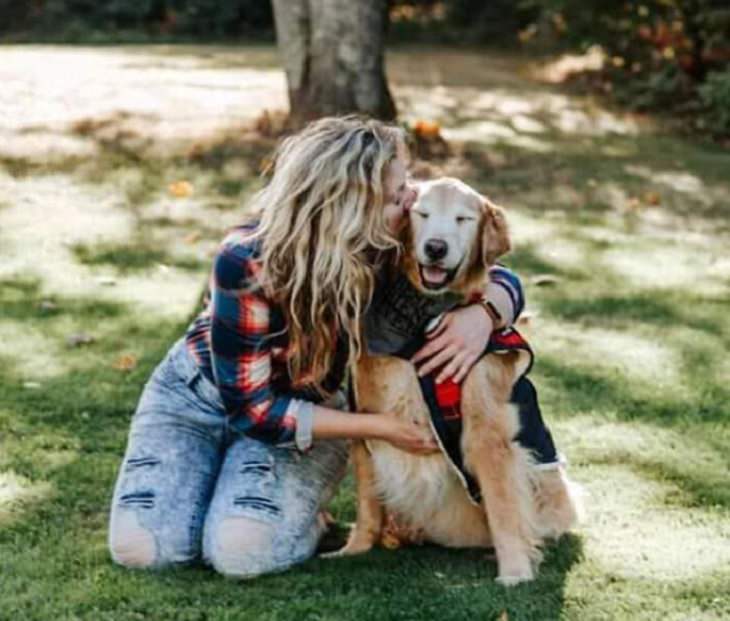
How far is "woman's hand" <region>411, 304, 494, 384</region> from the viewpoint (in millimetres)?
3732

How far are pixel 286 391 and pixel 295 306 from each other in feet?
1.06

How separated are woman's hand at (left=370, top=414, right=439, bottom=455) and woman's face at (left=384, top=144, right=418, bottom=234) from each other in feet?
1.73

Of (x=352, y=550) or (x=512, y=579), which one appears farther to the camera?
(x=352, y=550)

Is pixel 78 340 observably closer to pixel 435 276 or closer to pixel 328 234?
pixel 328 234

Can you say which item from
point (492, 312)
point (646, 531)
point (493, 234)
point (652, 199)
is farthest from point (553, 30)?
point (493, 234)

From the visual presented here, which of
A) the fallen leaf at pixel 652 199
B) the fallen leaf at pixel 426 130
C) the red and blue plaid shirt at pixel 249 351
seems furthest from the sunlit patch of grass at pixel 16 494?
the fallen leaf at pixel 426 130

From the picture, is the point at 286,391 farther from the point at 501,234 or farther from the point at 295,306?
the point at 501,234

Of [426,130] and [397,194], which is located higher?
[397,194]

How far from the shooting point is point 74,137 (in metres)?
9.70

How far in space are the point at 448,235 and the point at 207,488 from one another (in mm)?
1124

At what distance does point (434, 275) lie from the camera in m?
3.70

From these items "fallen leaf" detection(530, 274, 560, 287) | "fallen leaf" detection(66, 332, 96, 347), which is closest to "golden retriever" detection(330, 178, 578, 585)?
"fallen leaf" detection(66, 332, 96, 347)

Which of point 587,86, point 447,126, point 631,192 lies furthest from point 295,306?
point 587,86

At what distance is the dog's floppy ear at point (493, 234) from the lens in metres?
3.71
